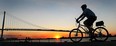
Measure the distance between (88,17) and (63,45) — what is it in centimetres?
244

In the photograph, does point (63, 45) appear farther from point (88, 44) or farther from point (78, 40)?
point (78, 40)

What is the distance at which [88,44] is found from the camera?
36.4 ft

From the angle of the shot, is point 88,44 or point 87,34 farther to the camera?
point 87,34

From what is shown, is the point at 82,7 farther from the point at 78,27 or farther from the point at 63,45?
the point at 63,45

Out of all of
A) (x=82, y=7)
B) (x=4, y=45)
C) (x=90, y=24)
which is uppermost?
(x=82, y=7)

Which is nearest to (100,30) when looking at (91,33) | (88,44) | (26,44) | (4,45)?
(91,33)

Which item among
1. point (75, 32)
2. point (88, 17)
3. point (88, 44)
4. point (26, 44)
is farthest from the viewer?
point (75, 32)

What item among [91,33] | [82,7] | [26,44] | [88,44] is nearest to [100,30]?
[91,33]

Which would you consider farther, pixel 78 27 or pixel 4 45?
pixel 78 27

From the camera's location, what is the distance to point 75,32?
14.3m

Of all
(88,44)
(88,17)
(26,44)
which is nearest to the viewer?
(88,44)

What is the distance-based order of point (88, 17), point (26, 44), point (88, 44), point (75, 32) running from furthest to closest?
point (75, 32)
point (88, 17)
point (26, 44)
point (88, 44)

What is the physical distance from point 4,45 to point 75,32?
3.85 m

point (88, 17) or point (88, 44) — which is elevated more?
point (88, 17)
